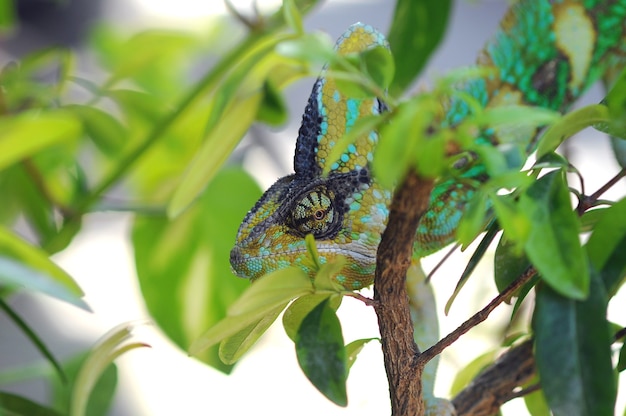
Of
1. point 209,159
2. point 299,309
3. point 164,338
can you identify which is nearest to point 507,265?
point 299,309

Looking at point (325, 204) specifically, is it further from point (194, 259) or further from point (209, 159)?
point (194, 259)

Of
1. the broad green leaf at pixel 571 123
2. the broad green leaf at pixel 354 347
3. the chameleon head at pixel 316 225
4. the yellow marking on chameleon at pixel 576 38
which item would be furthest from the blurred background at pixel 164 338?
the broad green leaf at pixel 571 123

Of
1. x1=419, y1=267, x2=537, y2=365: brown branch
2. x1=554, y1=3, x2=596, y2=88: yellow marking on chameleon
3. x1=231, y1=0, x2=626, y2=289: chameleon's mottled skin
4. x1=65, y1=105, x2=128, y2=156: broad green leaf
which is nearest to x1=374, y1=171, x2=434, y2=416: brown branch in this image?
x1=419, y1=267, x2=537, y2=365: brown branch

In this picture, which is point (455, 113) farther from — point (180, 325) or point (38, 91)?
point (38, 91)

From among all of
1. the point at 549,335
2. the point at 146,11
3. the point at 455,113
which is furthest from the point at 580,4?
the point at 146,11

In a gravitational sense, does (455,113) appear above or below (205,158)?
above

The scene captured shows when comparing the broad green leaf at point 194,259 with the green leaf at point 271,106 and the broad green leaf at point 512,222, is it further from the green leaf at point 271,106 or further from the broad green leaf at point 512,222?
the broad green leaf at point 512,222
